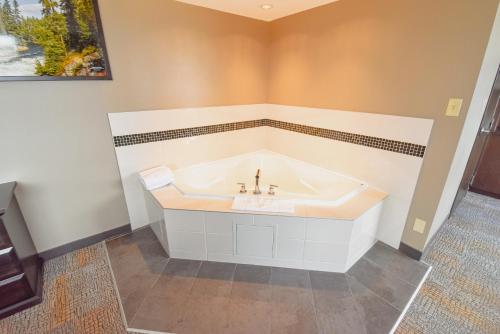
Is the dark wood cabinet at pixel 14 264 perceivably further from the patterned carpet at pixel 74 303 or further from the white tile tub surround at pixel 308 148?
the white tile tub surround at pixel 308 148

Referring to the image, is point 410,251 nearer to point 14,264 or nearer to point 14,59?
point 14,264

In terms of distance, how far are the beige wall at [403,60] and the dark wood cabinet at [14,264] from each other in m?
2.60

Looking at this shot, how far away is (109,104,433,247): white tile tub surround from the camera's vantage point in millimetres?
1930

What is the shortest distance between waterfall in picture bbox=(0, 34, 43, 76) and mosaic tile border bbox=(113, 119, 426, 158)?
69 centimetres

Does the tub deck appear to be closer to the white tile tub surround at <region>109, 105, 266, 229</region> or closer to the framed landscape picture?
the white tile tub surround at <region>109, 105, 266, 229</region>

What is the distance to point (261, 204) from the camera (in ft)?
5.99

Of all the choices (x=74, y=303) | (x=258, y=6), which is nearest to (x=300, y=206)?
(x=74, y=303)

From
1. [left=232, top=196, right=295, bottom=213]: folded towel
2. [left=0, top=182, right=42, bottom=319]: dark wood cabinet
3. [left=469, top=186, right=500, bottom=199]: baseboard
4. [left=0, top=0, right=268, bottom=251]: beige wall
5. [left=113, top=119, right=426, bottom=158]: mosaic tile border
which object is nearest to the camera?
[left=0, top=182, right=42, bottom=319]: dark wood cabinet

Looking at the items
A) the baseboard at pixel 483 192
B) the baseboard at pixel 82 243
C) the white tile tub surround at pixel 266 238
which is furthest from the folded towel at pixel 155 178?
the baseboard at pixel 483 192

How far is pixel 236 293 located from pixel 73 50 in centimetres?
211

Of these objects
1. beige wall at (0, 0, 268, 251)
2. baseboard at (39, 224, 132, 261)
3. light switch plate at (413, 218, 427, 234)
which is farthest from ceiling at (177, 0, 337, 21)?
baseboard at (39, 224, 132, 261)

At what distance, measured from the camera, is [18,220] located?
1637 millimetres

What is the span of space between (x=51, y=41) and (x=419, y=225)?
10.2 feet

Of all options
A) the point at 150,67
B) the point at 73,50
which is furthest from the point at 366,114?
the point at 73,50
